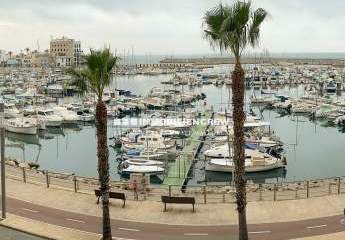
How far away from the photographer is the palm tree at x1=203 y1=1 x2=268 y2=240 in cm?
1669

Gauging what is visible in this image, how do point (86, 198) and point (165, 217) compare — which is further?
point (86, 198)

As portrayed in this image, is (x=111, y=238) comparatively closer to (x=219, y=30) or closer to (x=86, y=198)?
(x=86, y=198)

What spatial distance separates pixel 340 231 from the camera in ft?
65.1

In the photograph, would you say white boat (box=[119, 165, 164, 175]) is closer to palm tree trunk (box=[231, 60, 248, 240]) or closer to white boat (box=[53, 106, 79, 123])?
palm tree trunk (box=[231, 60, 248, 240])

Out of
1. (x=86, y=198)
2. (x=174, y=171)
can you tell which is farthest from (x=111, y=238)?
(x=174, y=171)

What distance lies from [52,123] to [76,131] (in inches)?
180

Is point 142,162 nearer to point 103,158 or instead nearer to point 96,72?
point 103,158

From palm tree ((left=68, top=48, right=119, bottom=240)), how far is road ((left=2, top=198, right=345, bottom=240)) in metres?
1.73

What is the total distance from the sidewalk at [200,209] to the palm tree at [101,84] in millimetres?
2978

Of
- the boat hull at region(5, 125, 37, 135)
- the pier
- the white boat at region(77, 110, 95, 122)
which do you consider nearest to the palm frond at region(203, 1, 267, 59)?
the pier

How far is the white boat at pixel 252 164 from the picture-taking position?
46406 mm

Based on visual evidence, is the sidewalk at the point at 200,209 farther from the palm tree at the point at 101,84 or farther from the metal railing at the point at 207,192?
the palm tree at the point at 101,84

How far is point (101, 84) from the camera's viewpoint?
1894cm

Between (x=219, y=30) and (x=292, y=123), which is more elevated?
(x=219, y=30)
